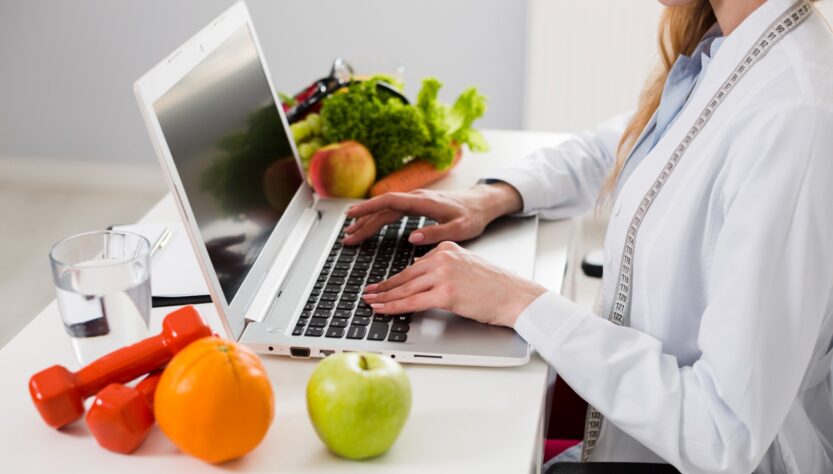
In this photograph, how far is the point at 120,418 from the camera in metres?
0.89

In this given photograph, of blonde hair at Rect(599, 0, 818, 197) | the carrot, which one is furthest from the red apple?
blonde hair at Rect(599, 0, 818, 197)

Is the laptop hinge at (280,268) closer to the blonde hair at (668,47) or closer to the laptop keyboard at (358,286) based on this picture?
the laptop keyboard at (358,286)

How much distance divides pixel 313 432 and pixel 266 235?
0.41 meters

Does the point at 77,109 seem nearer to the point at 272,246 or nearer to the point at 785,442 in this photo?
the point at 272,246

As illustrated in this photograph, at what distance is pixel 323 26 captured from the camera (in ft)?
10.7

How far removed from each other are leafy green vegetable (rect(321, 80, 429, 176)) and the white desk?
22.7 inches

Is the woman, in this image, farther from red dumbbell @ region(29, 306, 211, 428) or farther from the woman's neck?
red dumbbell @ region(29, 306, 211, 428)

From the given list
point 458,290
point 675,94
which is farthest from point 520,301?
point 675,94

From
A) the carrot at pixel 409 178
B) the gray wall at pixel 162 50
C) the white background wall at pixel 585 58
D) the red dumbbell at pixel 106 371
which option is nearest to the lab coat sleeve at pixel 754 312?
the red dumbbell at pixel 106 371

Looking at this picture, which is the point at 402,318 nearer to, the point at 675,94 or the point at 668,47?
the point at 675,94

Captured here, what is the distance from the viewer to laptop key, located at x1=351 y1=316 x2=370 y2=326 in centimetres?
112

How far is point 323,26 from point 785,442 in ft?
8.18

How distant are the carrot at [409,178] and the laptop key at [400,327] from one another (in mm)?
483

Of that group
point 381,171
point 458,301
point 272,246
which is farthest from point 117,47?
point 458,301
